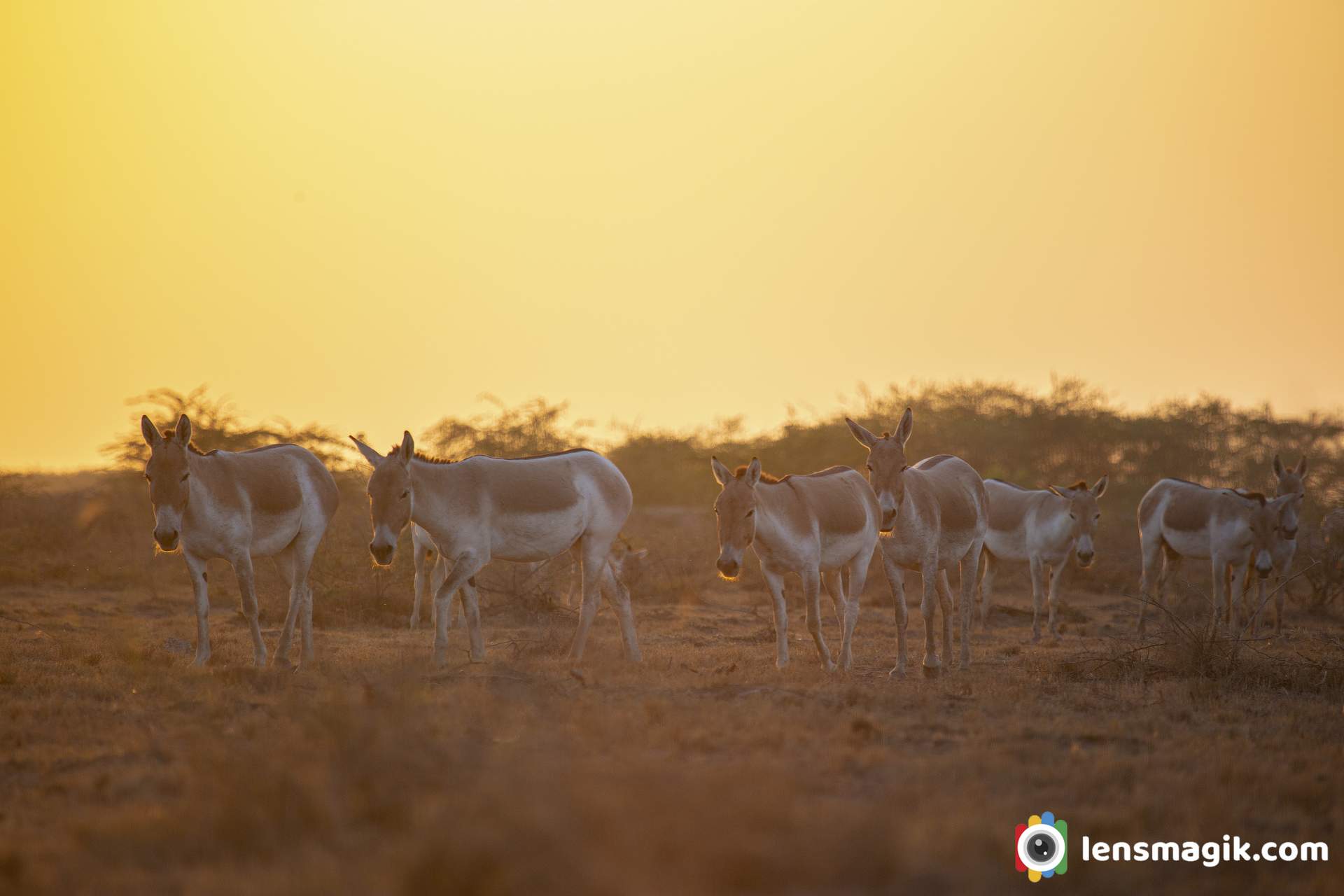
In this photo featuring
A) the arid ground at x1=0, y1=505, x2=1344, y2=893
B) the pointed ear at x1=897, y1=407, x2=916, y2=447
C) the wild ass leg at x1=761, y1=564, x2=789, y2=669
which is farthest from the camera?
the pointed ear at x1=897, y1=407, x2=916, y2=447

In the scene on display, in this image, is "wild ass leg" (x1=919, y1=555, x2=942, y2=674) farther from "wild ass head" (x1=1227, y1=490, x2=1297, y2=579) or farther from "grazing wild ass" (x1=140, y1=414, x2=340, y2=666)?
"wild ass head" (x1=1227, y1=490, x2=1297, y2=579)

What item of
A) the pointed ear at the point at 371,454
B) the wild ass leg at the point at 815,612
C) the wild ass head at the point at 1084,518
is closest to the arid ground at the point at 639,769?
the wild ass leg at the point at 815,612

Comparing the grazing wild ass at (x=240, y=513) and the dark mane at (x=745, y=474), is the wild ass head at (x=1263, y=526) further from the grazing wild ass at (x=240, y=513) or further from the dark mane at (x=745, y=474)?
the grazing wild ass at (x=240, y=513)

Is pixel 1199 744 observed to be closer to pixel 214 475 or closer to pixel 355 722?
Result: pixel 355 722

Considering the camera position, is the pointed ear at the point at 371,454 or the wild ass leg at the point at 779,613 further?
the wild ass leg at the point at 779,613

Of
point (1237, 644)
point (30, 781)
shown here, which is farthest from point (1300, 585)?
point (30, 781)

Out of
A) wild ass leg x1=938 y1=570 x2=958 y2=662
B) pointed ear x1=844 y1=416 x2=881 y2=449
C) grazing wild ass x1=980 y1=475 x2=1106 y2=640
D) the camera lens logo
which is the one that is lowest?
the camera lens logo

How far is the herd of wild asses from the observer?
10.6 m

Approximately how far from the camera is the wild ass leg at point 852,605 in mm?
11055

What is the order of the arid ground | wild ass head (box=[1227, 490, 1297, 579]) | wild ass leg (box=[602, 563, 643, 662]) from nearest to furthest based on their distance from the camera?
the arid ground → wild ass leg (box=[602, 563, 643, 662]) → wild ass head (box=[1227, 490, 1297, 579])

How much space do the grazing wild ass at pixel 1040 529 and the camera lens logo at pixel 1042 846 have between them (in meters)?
11.3

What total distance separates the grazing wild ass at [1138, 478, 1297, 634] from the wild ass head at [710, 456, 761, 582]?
Answer: 27.3ft

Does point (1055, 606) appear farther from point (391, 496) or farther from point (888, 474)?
point (391, 496)

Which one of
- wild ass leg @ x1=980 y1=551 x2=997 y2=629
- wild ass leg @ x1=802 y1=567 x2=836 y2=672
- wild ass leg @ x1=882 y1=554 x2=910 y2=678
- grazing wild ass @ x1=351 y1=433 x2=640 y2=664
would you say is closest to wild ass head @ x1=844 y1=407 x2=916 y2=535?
wild ass leg @ x1=882 y1=554 x2=910 y2=678
